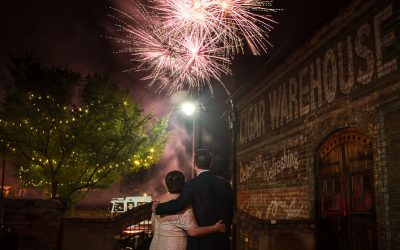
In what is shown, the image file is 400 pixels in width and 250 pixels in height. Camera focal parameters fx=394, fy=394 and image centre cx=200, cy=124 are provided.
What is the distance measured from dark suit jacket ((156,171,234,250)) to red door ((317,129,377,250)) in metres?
3.61

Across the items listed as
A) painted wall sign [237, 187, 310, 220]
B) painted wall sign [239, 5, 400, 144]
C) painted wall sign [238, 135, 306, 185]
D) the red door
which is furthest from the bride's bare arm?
painted wall sign [238, 135, 306, 185]

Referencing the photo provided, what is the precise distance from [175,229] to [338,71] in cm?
522

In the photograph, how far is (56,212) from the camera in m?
6.77

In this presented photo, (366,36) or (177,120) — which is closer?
(366,36)

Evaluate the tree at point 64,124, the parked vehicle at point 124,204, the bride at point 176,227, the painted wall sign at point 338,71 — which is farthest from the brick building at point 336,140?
the parked vehicle at point 124,204

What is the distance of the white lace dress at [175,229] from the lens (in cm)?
419

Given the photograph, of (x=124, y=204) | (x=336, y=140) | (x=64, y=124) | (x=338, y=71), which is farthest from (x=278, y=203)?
(x=124, y=204)

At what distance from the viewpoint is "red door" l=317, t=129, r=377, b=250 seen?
6.86 metres

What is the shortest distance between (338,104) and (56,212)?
5644 mm

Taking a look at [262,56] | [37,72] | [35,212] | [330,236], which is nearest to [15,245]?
[35,212]

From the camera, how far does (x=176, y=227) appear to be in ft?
13.9

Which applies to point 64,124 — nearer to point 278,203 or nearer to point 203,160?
point 278,203

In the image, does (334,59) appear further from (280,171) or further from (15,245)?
(15,245)

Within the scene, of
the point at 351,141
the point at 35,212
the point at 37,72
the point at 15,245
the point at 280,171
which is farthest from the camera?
the point at 37,72
